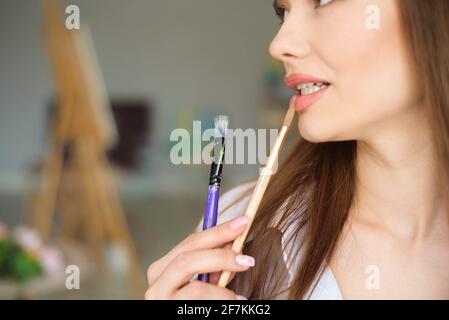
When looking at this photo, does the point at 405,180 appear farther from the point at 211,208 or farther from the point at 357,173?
the point at 211,208

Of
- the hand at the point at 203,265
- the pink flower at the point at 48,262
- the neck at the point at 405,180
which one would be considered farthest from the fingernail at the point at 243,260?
the pink flower at the point at 48,262

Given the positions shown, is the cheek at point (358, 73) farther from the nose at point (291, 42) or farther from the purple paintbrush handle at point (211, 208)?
the purple paintbrush handle at point (211, 208)

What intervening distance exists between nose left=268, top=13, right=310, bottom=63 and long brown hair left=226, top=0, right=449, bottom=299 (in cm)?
11

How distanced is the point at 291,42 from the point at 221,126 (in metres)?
0.12

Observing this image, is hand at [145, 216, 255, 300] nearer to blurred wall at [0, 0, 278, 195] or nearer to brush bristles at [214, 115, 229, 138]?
brush bristles at [214, 115, 229, 138]

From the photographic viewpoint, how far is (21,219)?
455 cm

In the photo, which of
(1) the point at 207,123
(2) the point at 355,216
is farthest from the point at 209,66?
(2) the point at 355,216

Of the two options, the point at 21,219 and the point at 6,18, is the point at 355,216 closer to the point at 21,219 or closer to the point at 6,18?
the point at 21,219

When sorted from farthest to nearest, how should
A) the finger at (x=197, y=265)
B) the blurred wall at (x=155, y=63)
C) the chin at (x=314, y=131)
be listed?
the blurred wall at (x=155, y=63), the chin at (x=314, y=131), the finger at (x=197, y=265)

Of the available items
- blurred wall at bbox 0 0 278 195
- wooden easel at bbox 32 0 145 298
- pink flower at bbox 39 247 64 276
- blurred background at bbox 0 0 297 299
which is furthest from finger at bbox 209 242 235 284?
blurred wall at bbox 0 0 278 195

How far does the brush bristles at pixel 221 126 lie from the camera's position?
70 centimetres

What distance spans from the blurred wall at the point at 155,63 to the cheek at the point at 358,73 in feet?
15.5

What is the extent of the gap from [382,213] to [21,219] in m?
4.06

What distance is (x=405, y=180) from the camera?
0.79 meters
